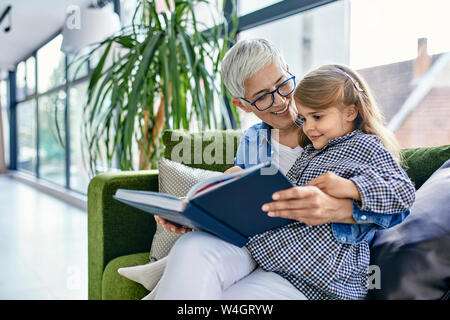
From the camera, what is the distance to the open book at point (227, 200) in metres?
0.70

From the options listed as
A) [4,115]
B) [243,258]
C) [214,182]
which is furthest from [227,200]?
[4,115]

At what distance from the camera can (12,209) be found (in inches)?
174

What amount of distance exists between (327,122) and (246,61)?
393 mm

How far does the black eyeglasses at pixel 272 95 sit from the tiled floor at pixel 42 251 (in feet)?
4.60

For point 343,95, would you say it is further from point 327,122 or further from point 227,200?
point 227,200

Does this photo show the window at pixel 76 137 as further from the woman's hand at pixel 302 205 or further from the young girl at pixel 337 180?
the woman's hand at pixel 302 205

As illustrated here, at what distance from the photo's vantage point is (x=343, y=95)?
3.31 feet

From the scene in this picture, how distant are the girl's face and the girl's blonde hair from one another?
0.01 m

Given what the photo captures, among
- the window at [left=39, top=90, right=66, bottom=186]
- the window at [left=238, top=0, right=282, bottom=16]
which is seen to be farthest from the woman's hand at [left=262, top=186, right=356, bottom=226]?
the window at [left=39, top=90, right=66, bottom=186]

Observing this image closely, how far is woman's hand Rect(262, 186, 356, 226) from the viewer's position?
77 cm

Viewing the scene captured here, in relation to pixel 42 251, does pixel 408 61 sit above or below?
above

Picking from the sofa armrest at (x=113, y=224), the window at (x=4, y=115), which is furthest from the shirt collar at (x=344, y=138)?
the window at (x=4, y=115)

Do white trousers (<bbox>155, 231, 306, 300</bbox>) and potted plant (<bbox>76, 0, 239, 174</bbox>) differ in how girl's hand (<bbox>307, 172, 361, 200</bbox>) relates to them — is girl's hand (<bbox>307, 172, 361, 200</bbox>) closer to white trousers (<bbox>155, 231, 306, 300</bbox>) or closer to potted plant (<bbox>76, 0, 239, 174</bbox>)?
white trousers (<bbox>155, 231, 306, 300</bbox>)

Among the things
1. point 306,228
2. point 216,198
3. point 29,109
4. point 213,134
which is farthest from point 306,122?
point 29,109
